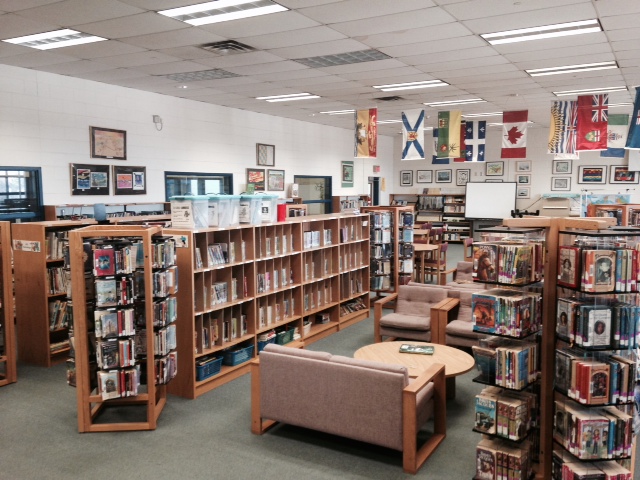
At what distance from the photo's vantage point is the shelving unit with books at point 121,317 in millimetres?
4660

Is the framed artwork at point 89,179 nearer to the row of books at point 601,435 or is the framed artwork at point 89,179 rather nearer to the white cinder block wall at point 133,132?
the white cinder block wall at point 133,132

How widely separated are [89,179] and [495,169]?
13.2m

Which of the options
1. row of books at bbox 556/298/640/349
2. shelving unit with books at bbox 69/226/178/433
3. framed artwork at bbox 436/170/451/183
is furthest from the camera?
framed artwork at bbox 436/170/451/183

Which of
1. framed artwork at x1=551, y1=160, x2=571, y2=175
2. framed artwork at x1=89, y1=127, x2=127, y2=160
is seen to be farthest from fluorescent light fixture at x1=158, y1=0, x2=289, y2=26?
framed artwork at x1=551, y1=160, x2=571, y2=175

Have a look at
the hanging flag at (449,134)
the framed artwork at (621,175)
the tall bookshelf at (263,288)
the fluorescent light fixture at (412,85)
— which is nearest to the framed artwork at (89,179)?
the tall bookshelf at (263,288)

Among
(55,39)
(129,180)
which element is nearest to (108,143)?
(129,180)

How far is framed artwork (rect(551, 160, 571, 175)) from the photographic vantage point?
16.7m

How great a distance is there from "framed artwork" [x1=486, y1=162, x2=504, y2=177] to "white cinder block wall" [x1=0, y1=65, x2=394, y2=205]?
671 cm

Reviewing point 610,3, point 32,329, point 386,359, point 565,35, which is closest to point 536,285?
point 386,359

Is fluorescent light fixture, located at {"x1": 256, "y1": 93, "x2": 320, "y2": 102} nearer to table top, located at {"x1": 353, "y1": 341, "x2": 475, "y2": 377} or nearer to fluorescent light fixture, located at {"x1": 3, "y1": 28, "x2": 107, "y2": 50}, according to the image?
fluorescent light fixture, located at {"x1": 3, "y1": 28, "x2": 107, "y2": 50}

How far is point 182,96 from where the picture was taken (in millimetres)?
10281

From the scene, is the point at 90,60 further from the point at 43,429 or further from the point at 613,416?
the point at 613,416

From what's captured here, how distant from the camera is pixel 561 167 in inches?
661

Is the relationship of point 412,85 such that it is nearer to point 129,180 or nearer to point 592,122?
point 592,122
